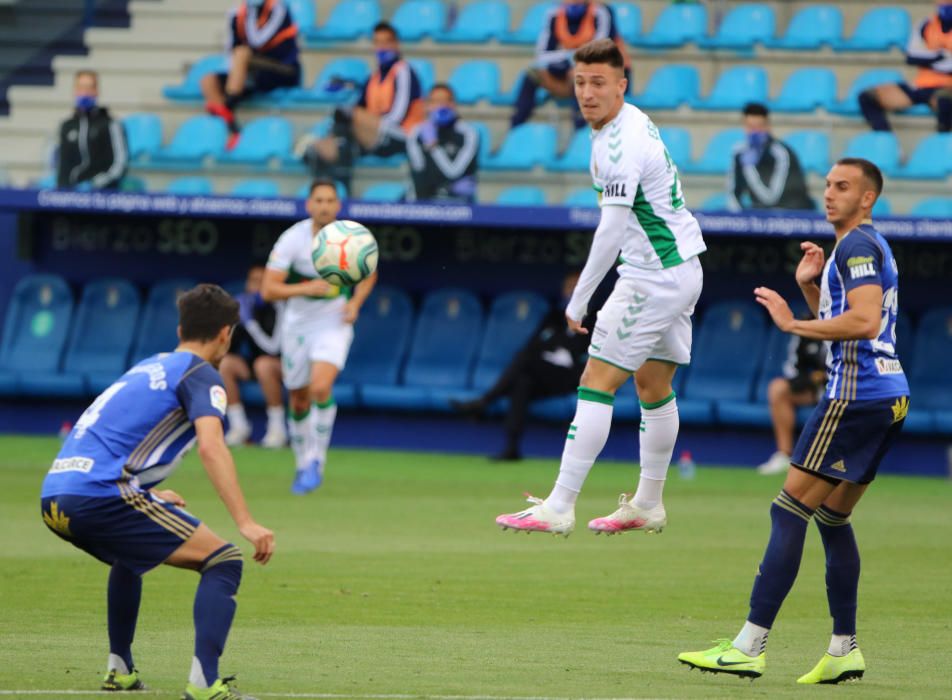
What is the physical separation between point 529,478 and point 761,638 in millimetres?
8597

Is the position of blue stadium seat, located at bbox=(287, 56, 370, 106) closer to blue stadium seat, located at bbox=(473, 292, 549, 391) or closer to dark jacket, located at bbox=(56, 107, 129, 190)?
dark jacket, located at bbox=(56, 107, 129, 190)

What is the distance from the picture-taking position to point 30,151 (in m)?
18.4

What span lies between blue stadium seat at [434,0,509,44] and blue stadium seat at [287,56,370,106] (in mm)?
1065

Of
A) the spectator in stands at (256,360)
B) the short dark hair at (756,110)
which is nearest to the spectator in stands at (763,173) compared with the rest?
the short dark hair at (756,110)

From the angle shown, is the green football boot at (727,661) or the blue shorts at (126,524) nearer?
the blue shorts at (126,524)

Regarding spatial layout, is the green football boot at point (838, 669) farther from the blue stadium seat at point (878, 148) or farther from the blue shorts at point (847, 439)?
the blue stadium seat at point (878, 148)

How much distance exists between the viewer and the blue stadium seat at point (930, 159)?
1628 centimetres

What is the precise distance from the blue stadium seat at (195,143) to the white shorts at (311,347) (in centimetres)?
429

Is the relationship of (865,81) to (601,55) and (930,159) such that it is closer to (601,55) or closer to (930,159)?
(930,159)

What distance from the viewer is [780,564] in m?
6.98

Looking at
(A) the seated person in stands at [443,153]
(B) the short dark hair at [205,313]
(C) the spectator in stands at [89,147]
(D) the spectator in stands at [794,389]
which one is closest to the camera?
(B) the short dark hair at [205,313]

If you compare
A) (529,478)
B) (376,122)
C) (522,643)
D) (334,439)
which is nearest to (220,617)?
(522,643)

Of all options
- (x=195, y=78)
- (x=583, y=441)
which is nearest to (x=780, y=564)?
(x=583, y=441)

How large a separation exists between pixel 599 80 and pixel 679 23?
1194 cm
